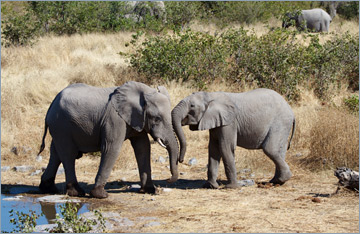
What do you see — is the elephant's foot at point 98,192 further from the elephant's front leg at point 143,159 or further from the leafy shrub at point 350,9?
the leafy shrub at point 350,9

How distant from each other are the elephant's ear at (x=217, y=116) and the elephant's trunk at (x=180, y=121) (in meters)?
0.34

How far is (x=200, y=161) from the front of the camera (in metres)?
12.6

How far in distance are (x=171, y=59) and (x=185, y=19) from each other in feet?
28.4

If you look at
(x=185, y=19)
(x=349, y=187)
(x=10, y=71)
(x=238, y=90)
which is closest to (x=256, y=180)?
(x=349, y=187)

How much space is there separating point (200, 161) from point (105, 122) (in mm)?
3586

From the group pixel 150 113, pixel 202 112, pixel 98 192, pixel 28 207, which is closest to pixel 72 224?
pixel 28 207

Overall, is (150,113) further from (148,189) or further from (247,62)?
(247,62)

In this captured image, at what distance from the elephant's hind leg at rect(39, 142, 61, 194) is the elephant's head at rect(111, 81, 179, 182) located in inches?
56.7

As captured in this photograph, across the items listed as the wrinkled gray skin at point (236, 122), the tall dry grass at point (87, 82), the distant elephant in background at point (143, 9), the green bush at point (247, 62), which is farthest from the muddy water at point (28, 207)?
the distant elephant in background at point (143, 9)

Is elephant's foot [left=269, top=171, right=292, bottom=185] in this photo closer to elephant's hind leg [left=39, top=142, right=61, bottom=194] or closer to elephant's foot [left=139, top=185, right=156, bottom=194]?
elephant's foot [left=139, top=185, right=156, bottom=194]

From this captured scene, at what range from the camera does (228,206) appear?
8.64 metres

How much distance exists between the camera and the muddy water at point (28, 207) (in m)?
8.38

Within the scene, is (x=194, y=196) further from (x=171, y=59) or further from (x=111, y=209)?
(x=171, y=59)

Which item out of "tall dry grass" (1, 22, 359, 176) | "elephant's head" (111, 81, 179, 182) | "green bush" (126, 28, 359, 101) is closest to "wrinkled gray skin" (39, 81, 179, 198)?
"elephant's head" (111, 81, 179, 182)
